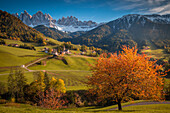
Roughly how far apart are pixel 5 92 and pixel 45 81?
690 inches

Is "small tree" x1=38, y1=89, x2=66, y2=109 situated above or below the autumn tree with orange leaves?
below

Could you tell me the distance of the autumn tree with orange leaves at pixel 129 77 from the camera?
1592 cm

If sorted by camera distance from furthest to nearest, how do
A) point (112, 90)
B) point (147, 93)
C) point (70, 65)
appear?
point (70, 65), point (112, 90), point (147, 93)

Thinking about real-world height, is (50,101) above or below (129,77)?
below

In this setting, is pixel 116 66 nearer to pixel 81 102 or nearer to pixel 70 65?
pixel 81 102

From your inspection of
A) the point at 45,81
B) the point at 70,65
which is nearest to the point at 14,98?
the point at 45,81

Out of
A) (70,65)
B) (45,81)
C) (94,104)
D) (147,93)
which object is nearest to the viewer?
(147,93)

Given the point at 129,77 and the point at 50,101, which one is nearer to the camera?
the point at 129,77

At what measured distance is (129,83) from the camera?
16.7m

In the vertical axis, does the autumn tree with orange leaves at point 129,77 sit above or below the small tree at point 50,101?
above

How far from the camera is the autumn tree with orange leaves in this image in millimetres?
15922

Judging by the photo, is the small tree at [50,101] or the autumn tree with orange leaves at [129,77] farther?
the small tree at [50,101]

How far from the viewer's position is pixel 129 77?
16625 millimetres

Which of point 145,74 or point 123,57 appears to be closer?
point 145,74
